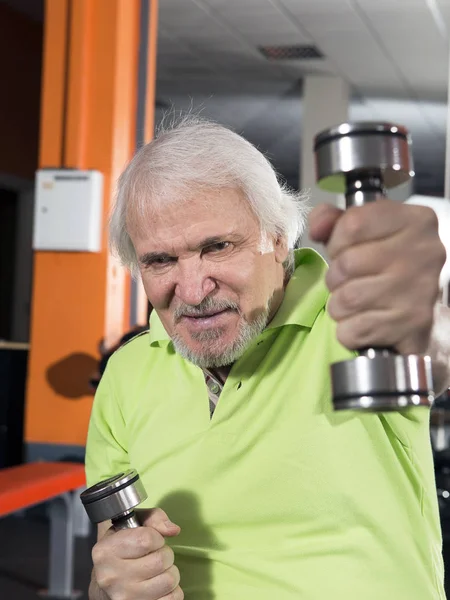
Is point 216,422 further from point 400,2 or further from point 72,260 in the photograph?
point 400,2

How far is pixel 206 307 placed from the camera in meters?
1.31

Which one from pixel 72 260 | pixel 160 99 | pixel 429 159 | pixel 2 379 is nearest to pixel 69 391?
pixel 72 260

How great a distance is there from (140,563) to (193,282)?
0.41m

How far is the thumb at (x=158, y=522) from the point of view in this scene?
3.87 ft

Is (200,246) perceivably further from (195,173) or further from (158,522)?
(158,522)

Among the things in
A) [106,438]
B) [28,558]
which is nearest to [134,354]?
[106,438]

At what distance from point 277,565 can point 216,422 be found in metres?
0.24

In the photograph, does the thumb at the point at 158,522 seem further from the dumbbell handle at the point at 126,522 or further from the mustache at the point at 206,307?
the mustache at the point at 206,307

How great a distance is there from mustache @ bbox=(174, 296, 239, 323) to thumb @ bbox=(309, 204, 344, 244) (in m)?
0.62

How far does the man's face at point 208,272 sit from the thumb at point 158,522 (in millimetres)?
262

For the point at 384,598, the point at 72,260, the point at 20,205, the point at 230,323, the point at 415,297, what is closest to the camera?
the point at 415,297

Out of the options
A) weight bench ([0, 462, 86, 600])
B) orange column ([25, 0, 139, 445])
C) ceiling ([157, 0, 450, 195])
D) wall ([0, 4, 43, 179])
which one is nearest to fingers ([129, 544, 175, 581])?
weight bench ([0, 462, 86, 600])

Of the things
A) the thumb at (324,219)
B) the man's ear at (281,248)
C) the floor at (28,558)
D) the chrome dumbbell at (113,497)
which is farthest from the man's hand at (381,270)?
the floor at (28,558)

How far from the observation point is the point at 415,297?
69cm
